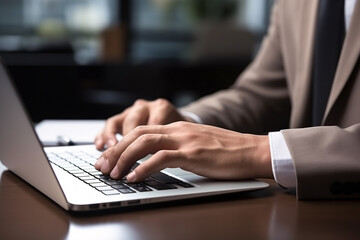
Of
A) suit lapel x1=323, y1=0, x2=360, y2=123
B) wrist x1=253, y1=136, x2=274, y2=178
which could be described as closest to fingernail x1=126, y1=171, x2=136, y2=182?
wrist x1=253, y1=136, x2=274, y2=178

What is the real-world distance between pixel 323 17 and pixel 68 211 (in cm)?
86

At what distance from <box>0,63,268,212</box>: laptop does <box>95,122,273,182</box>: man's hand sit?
0.5 inches

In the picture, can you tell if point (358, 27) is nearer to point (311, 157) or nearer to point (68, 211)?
point (311, 157)

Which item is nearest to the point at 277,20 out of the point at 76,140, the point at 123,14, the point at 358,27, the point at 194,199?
the point at 358,27

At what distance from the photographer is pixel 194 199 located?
2.47 ft

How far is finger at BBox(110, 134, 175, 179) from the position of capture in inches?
31.5

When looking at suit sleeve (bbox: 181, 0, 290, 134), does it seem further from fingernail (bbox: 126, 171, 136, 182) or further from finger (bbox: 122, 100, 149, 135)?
fingernail (bbox: 126, 171, 136, 182)

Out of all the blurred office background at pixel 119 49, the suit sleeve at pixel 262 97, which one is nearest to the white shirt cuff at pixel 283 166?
the suit sleeve at pixel 262 97

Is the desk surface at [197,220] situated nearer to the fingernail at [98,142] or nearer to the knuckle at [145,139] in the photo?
the knuckle at [145,139]

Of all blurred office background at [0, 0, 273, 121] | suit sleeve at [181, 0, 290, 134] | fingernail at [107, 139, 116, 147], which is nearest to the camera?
fingernail at [107, 139, 116, 147]

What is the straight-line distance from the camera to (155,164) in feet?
2.55

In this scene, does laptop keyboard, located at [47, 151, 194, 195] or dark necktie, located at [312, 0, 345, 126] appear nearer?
laptop keyboard, located at [47, 151, 194, 195]

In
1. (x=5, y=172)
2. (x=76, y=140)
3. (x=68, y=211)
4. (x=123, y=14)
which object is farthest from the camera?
(x=123, y=14)

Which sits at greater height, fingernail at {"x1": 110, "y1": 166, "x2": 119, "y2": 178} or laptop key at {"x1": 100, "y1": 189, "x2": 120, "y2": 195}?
fingernail at {"x1": 110, "y1": 166, "x2": 119, "y2": 178}
